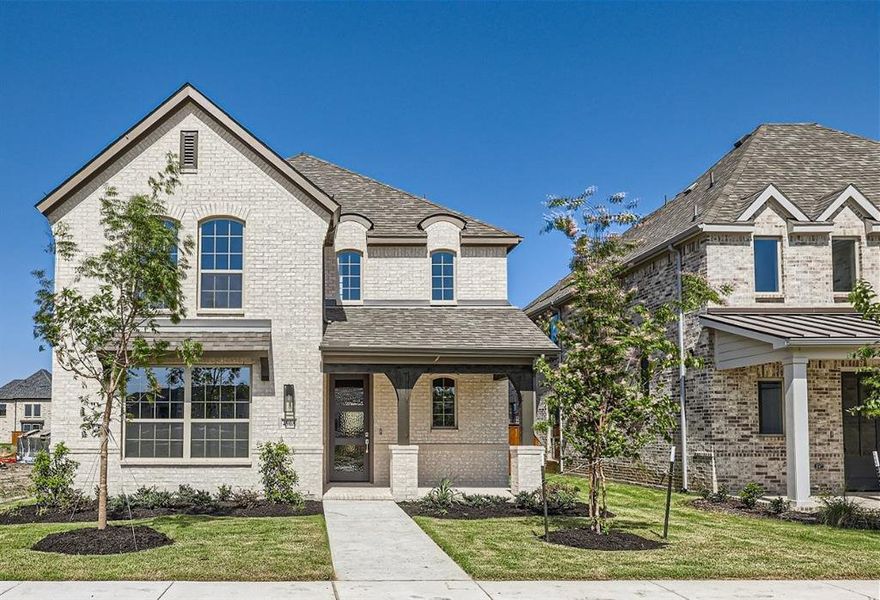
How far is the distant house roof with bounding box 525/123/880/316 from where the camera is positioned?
63.3 feet

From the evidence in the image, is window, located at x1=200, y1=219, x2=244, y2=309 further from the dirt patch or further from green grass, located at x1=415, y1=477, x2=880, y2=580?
the dirt patch

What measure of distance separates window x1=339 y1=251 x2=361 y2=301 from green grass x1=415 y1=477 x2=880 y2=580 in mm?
7325

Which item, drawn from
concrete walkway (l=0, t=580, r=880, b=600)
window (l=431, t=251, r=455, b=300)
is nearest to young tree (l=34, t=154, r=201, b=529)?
concrete walkway (l=0, t=580, r=880, b=600)

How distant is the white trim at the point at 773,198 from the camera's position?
1872 centimetres

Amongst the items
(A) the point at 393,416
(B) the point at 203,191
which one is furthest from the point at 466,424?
(B) the point at 203,191

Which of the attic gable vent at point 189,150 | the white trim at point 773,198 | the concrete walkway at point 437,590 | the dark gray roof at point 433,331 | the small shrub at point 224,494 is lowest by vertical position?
the small shrub at point 224,494

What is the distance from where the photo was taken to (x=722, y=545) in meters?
11.5

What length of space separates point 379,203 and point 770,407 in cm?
1085

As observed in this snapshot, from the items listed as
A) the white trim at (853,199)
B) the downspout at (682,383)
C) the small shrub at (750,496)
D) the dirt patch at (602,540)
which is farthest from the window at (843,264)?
the dirt patch at (602,540)

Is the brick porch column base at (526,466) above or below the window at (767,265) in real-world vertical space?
below

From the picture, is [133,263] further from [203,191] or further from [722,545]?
[722,545]

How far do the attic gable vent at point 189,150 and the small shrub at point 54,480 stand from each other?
20.4 ft

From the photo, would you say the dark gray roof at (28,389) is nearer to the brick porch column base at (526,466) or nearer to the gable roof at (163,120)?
the gable roof at (163,120)

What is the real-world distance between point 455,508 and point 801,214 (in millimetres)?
10646
